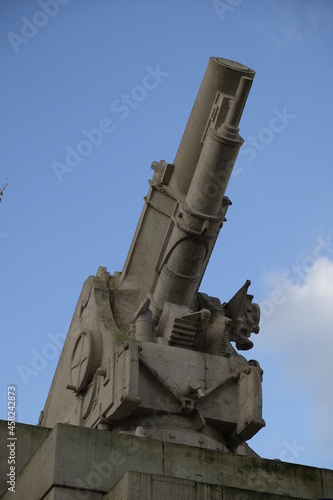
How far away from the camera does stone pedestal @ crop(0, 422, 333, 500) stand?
47.3ft

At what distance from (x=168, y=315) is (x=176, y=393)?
1649 mm

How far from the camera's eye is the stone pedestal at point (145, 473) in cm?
1441

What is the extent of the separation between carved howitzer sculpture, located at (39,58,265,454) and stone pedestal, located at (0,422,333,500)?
3.20ft

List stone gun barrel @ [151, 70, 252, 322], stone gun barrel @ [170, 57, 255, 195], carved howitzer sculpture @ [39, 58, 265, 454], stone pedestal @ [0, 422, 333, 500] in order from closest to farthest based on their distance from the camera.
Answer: stone pedestal @ [0, 422, 333, 500]
carved howitzer sculpture @ [39, 58, 265, 454]
stone gun barrel @ [151, 70, 252, 322]
stone gun barrel @ [170, 57, 255, 195]

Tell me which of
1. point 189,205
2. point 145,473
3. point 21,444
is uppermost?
point 189,205

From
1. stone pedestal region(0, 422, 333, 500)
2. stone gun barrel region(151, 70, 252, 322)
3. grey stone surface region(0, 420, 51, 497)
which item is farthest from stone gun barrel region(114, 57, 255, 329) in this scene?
stone pedestal region(0, 422, 333, 500)

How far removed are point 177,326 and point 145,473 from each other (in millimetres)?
4445

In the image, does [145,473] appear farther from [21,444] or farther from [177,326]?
[177,326]

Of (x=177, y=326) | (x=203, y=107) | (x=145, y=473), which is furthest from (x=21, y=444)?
(x=203, y=107)

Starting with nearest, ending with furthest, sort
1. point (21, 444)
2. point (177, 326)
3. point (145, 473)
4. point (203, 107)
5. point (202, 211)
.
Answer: point (145, 473), point (21, 444), point (177, 326), point (202, 211), point (203, 107)

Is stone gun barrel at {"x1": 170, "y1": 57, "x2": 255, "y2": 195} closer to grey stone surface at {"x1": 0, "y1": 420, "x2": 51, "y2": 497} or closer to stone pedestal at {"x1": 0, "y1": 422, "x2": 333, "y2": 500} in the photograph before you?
grey stone surface at {"x1": 0, "y1": 420, "x2": 51, "y2": 497}

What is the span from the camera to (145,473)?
47.1 feet

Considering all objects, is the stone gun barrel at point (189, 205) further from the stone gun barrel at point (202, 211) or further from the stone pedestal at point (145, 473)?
the stone pedestal at point (145, 473)

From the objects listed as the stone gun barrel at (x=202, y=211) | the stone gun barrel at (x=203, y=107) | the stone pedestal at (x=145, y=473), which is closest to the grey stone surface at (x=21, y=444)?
the stone pedestal at (x=145, y=473)
